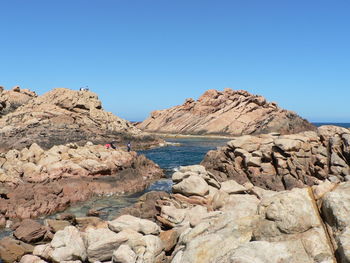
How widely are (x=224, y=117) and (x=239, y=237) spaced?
116 m

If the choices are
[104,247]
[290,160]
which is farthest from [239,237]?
[290,160]

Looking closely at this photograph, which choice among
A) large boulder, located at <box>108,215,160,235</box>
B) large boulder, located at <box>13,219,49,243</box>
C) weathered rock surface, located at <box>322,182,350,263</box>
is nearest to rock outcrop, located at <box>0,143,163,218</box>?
large boulder, located at <box>13,219,49,243</box>

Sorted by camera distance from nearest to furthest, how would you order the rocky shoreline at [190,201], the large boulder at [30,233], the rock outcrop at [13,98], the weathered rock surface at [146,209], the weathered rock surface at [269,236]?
the weathered rock surface at [269,236] < the rocky shoreline at [190,201] < the large boulder at [30,233] < the weathered rock surface at [146,209] < the rock outcrop at [13,98]

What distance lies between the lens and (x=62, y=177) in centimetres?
3159

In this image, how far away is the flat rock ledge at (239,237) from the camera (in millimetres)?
9211

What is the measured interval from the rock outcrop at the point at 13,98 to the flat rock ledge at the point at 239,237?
81.0 meters

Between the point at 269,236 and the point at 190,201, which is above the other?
the point at 269,236

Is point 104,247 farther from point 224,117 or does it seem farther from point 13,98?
point 224,117

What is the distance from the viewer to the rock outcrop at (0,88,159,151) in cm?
6500

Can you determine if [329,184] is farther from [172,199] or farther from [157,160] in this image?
[157,160]

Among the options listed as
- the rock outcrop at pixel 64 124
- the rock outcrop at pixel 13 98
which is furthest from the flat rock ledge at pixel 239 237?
the rock outcrop at pixel 13 98

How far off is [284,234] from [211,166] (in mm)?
25367

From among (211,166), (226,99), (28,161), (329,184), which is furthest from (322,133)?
(226,99)

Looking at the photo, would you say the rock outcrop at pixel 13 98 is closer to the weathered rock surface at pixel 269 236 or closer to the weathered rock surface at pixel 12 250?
the weathered rock surface at pixel 12 250
